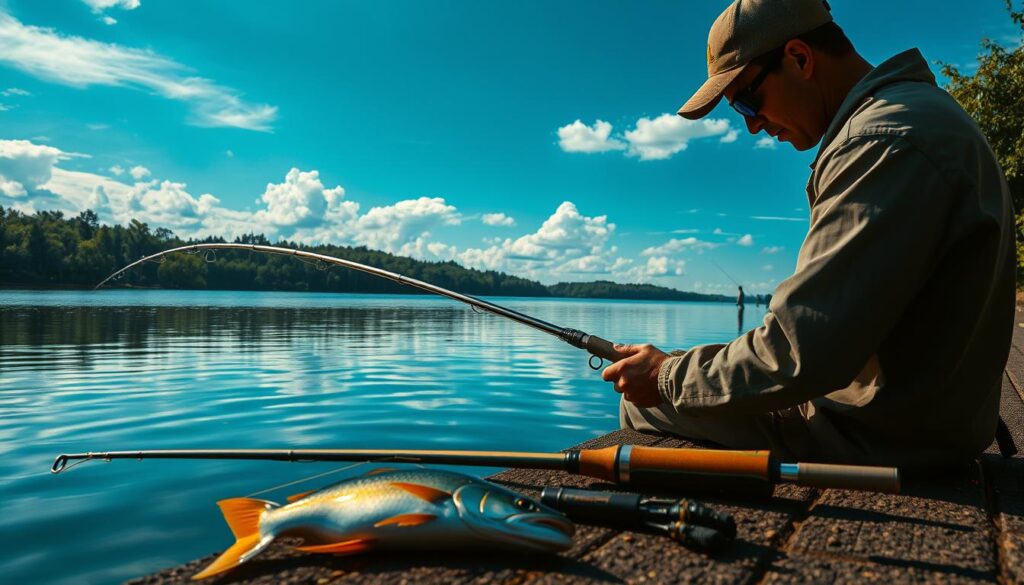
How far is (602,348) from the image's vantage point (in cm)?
338

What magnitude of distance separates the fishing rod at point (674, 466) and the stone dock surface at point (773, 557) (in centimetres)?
11

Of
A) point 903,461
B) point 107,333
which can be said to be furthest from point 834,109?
point 107,333

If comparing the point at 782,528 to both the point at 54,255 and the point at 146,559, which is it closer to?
the point at 146,559

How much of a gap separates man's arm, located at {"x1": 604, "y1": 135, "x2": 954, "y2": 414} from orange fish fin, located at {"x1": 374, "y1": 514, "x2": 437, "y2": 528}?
41.6 inches

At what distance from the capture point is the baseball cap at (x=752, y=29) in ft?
8.00

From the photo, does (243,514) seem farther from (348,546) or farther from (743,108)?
(743,108)

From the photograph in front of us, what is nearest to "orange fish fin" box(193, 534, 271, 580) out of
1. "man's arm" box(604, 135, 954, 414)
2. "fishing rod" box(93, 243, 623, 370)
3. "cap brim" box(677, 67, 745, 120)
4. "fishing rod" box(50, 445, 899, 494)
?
"fishing rod" box(50, 445, 899, 494)

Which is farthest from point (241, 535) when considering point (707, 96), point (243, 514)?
point (707, 96)

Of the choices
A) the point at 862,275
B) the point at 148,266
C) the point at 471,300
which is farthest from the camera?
the point at 148,266

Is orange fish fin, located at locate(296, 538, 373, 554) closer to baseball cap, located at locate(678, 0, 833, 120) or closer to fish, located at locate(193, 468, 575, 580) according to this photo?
fish, located at locate(193, 468, 575, 580)

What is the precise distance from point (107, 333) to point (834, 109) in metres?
22.6

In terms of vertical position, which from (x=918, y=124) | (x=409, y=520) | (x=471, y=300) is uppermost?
(x=918, y=124)

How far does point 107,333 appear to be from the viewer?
68.1 ft

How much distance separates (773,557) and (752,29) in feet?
5.80
